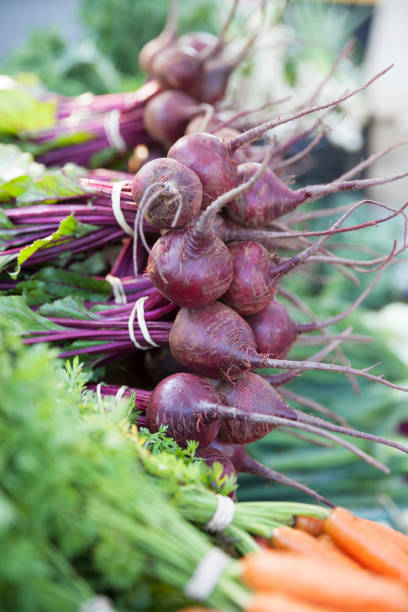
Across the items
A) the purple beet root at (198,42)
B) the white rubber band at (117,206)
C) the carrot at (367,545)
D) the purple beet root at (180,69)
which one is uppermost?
the purple beet root at (198,42)

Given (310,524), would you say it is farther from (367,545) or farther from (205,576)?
(205,576)

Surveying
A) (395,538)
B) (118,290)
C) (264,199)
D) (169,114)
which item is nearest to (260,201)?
(264,199)

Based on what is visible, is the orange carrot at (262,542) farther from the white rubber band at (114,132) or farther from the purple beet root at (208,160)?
the white rubber band at (114,132)

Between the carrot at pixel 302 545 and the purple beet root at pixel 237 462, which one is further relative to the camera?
the purple beet root at pixel 237 462

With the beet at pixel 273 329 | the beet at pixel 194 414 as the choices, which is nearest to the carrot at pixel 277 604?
the beet at pixel 194 414

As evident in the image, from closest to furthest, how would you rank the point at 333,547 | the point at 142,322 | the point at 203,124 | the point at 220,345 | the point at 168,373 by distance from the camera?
the point at 333,547
the point at 220,345
the point at 142,322
the point at 168,373
the point at 203,124

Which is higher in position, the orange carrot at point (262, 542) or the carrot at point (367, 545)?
the carrot at point (367, 545)

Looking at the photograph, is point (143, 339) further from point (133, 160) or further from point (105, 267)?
point (133, 160)

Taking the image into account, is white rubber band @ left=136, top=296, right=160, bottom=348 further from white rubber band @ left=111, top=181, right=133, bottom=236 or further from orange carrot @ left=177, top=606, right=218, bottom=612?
orange carrot @ left=177, top=606, right=218, bottom=612
